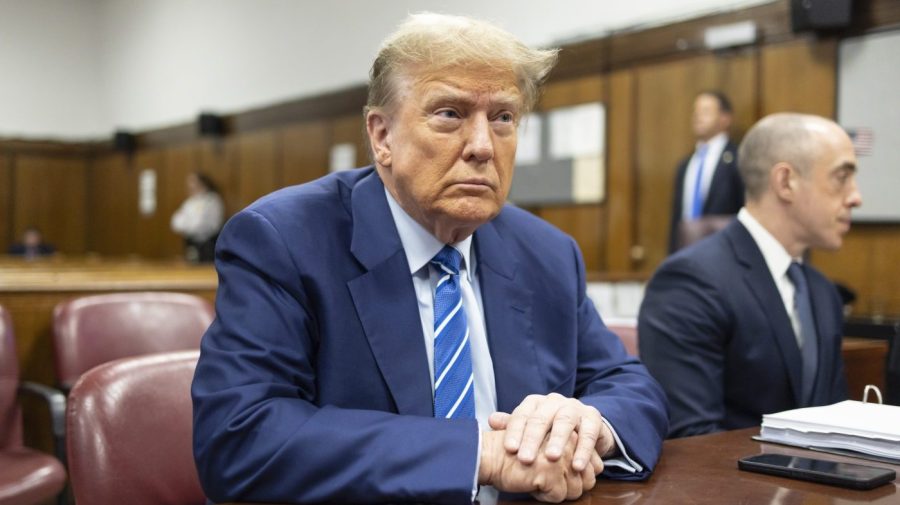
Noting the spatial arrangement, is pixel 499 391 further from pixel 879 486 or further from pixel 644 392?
pixel 879 486

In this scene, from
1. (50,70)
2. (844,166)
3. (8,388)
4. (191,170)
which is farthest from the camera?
(50,70)

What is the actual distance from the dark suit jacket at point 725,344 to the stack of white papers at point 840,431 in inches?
25.5

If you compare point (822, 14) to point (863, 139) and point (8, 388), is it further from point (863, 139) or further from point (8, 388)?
point (8, 388)

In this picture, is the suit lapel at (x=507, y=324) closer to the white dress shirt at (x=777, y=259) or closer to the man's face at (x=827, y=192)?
the white dress shirt at (x=777, y=259)

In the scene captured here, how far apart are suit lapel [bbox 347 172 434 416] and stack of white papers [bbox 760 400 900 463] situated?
23.2 inches

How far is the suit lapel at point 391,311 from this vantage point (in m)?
1.55

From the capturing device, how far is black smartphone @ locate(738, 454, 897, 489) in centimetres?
130

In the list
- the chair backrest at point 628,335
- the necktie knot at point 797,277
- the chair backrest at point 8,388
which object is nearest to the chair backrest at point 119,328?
the chair backrest at point 8,388

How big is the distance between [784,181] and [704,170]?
4.17 m

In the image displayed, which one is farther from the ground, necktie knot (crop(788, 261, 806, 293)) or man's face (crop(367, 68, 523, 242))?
man's face (crop(367, 68, 523, 242))

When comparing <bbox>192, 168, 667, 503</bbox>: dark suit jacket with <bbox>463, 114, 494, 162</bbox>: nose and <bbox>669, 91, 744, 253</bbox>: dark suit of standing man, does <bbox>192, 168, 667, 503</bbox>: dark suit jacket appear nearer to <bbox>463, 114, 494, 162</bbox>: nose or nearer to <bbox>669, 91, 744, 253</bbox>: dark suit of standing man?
<bbox>463, 114, 494, 162</bbox>: nose

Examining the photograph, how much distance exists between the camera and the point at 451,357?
5.25 feet

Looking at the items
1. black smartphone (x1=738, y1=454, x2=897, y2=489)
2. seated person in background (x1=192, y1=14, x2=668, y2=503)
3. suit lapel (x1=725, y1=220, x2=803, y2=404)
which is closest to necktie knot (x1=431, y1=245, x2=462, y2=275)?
seated person in background (x1=192, y1=14, x2=668, y2=503)

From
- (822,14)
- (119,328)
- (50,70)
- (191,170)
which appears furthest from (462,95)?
(50,70)
